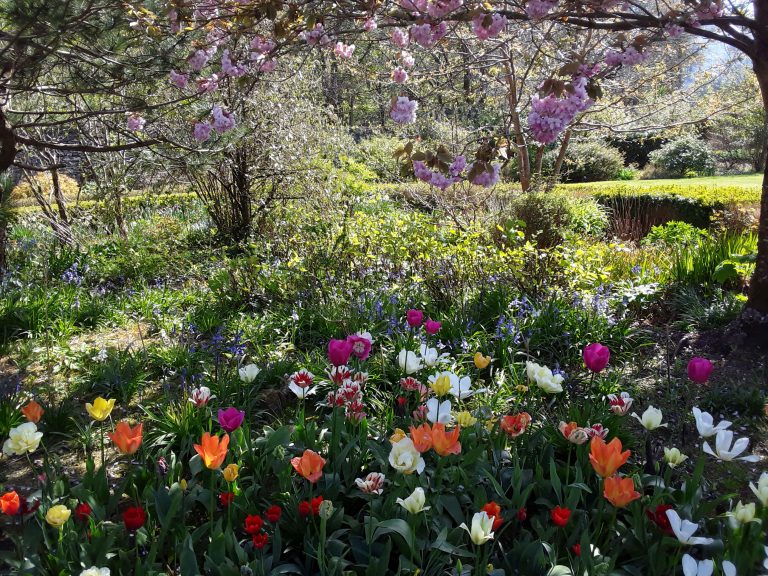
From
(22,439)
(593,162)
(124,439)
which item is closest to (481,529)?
(124,439)

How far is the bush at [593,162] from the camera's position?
17.1 meters

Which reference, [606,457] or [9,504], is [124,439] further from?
[606,457]

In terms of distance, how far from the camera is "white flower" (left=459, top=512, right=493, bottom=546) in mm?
1303

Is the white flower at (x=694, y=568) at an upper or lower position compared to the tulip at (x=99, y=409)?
lower

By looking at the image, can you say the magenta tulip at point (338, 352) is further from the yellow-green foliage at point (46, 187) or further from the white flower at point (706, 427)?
the yellow-green foliage at point (46, 187)

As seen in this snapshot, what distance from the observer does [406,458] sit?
151 centimetres

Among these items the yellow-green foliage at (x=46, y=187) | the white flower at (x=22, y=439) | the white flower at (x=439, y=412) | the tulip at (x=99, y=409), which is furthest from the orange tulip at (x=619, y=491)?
the yellow-green foliage at (x=46, y=187)

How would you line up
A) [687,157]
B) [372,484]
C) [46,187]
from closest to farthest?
1. [372,484]
2. [46,187]
3. [687,157]

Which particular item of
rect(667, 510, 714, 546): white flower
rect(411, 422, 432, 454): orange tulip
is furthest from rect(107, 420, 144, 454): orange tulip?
rect(667, 510, 714, 546): white flower

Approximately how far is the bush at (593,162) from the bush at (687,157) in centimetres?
196

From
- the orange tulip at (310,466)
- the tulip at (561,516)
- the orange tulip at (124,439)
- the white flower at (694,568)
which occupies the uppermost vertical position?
the orange tulip at (124,439)

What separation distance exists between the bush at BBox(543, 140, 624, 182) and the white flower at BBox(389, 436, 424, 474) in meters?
16.6

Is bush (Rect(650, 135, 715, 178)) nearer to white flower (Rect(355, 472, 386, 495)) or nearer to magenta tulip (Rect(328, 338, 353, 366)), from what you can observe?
magenta tulip (Rect(328, 338, 353, 366))

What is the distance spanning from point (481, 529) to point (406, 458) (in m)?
0.27
